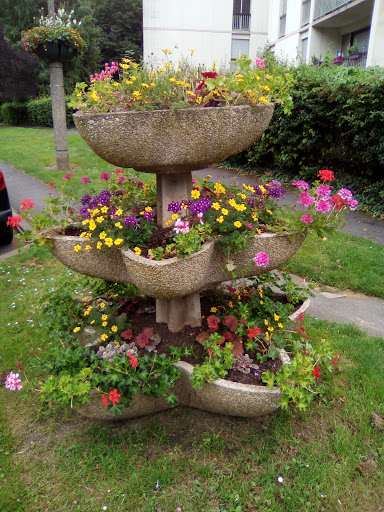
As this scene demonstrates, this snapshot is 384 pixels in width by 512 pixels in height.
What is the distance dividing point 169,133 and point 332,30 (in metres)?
16.6

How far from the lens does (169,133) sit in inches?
76.2

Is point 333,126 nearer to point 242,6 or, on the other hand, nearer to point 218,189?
point 218,189

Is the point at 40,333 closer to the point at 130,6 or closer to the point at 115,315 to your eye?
the point at 115,315

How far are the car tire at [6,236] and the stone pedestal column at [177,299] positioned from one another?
3809mm

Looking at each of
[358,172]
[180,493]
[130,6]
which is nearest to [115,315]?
[180,493]

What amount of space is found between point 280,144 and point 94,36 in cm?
2458

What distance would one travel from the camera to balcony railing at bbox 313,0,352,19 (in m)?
13.1

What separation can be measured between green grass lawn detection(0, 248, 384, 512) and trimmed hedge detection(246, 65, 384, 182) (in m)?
4.76

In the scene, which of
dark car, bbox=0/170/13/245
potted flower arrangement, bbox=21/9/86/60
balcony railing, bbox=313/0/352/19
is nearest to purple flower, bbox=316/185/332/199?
dark car, bbox=0/170/13/245

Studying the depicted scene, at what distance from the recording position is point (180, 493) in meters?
2.14

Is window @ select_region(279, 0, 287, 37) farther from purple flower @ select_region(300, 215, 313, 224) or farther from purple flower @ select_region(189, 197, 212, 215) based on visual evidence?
purple flower @ select_region(189, 197, 212, 215)

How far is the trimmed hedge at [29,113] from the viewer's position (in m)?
21.7

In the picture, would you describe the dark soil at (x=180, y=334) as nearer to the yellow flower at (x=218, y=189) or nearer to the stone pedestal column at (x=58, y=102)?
the yellow flower at (x=218, y=189)

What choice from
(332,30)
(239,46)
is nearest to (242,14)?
(239,46)
